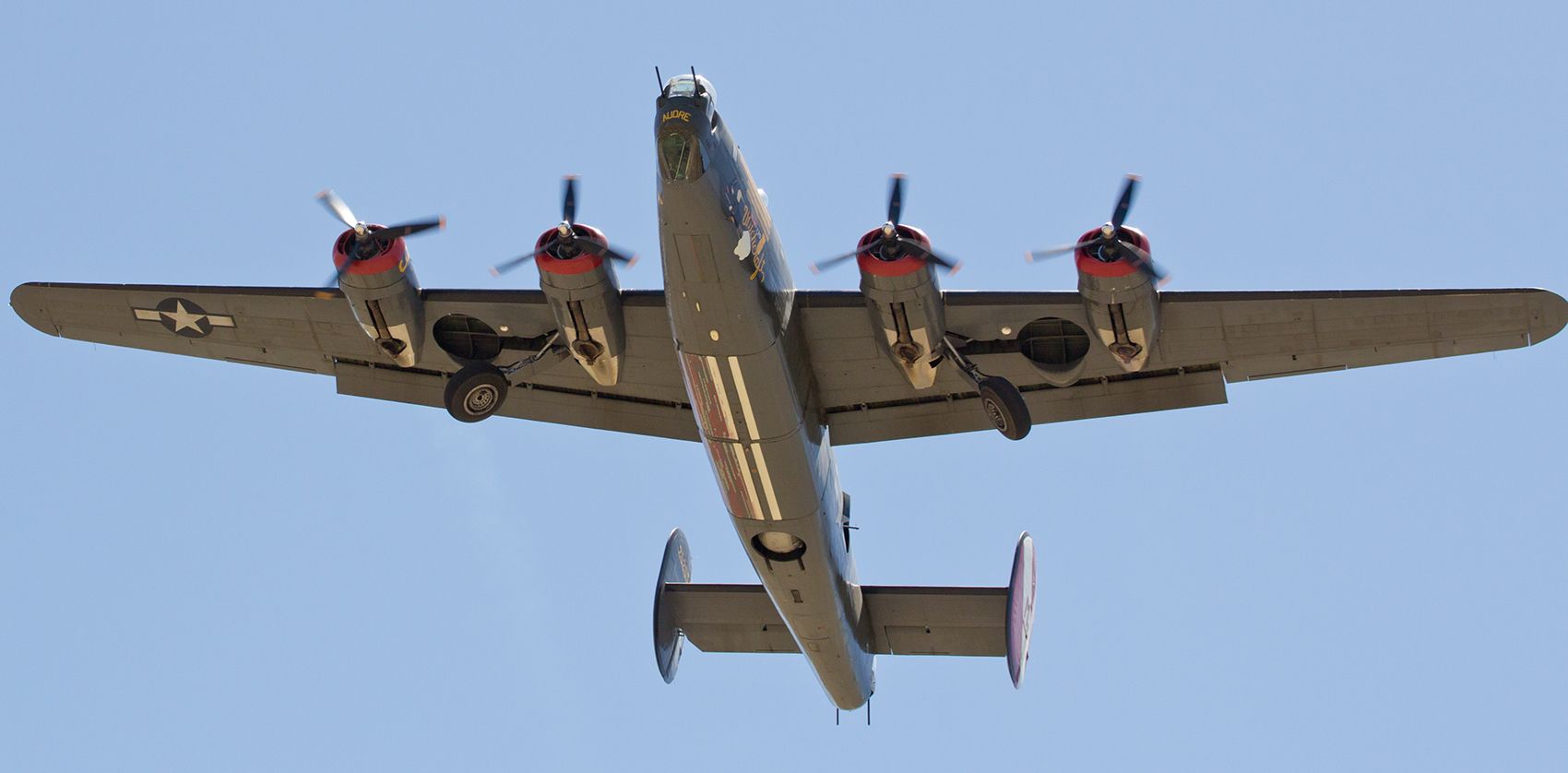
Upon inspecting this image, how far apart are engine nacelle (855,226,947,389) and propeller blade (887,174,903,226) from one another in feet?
2.01

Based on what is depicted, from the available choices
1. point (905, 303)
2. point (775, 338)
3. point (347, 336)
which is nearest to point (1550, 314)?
point (905, 303)

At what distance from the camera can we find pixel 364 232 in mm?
22812

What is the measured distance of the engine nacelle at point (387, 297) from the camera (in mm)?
22906

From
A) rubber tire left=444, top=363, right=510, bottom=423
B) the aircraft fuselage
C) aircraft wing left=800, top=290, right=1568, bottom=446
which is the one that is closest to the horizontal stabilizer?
the aircraft fuselage

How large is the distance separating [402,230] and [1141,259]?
380 inches

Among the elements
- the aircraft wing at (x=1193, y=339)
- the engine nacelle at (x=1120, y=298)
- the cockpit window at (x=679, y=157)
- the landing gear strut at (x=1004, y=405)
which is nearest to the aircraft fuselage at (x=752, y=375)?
the cockpit window at (x=679, y=157)

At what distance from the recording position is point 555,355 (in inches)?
949

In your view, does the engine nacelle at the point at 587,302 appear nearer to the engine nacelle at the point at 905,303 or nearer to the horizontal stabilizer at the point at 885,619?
the engine nacelle at the point at 905,303

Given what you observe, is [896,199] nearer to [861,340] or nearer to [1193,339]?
[861,340]

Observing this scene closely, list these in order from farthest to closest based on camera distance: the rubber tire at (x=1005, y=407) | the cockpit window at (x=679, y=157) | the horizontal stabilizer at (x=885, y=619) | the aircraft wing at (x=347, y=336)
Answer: the horizontal stabilizer at (x=885, y=619), the aircraft wing at (x=347, y=336), the rubber tire at (x=1005, y=407), the cockpit window at (x=679, y=157)

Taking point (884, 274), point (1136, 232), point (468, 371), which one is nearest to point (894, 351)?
point (884, 274)

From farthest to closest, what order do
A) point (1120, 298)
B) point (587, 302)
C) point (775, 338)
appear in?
1. point (587, 302)
2. point (775, 338)
3. point (1120, 298)

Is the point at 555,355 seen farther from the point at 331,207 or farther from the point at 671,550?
the point at 671,550

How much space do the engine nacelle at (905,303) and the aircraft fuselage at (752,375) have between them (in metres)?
1.20
